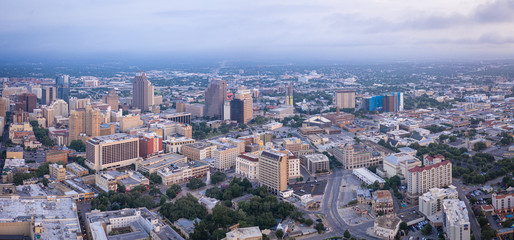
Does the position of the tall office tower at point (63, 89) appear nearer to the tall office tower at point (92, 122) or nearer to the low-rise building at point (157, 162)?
the tall office tower at point (92, 122)

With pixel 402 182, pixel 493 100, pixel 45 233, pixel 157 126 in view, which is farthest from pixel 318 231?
pixel 493 100

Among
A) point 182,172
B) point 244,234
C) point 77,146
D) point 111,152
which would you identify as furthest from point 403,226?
point 77,146

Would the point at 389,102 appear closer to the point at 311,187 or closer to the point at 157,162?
the point at 311,187

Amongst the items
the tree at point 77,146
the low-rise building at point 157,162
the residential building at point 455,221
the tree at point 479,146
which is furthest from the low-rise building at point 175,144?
the tree at point 479,146

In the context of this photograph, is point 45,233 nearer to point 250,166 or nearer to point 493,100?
point 250,166

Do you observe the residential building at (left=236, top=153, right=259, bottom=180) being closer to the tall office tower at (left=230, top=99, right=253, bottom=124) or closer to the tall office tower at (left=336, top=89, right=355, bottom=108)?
the tall office tower at (left=230, top=99, right=253, bottom=124)

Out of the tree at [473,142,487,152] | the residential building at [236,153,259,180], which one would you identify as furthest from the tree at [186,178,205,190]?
the tree at [473,142,487,152]
